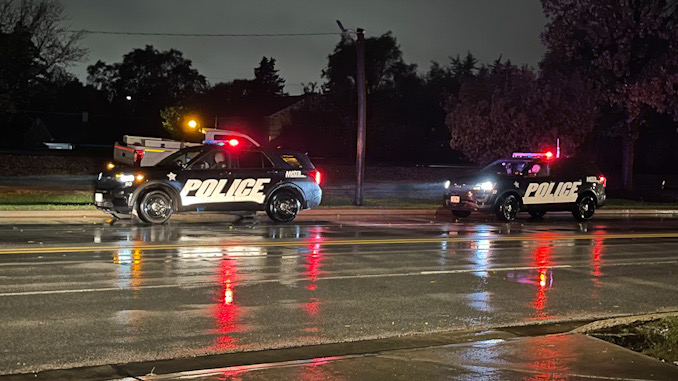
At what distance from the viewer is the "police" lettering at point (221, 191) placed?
17812mm

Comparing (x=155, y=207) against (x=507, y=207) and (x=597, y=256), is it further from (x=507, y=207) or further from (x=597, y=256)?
(x=507, y=207)

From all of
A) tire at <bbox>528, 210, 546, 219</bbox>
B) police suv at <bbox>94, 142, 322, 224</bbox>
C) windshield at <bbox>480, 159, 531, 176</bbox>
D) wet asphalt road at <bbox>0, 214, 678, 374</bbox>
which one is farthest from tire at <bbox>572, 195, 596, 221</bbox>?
police suv at <bbox>94, 142, 322, 224</bbox>

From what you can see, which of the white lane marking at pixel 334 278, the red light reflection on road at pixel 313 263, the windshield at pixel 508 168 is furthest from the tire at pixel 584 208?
the red light reflection on road at pixel 313 263

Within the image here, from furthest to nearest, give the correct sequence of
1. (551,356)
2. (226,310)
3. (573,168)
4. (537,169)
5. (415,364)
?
1. (573,168)
2. (537,169)
3. (226,310)
4. (551,356)
5. (415,364)

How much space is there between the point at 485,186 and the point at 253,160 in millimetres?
6361

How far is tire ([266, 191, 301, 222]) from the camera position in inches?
737

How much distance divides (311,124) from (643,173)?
76.8ft

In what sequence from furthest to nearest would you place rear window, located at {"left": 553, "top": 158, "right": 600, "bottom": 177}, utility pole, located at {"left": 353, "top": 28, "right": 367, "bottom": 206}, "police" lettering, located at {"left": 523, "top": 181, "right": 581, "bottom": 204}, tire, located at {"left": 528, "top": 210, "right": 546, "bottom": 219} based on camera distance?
utility pole, located at {"left": 353, "top": 28, "right": 367, "bottom": 206}, rear window, located at {"left": 553, "top": 158, "right": 600, "bottom": 177}, tire, located at {"left": 528, "top": 210, "right": 546, "bottom": 219}, "police" lettering, located at {"left": 523, "top": 181, "right": 581, "bottom": 204}

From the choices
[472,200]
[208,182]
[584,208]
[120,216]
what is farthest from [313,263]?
[584,208]

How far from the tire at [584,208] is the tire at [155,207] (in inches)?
447

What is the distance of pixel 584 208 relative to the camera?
23.0 metres

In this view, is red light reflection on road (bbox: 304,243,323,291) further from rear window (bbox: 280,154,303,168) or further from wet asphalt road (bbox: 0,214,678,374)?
rear window (bbox: 280,154,303,168)

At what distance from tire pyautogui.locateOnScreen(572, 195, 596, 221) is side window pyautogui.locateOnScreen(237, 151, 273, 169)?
9157 mm

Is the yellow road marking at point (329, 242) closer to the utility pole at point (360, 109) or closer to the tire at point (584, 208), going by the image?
Result: the tire at point (584, 208)
